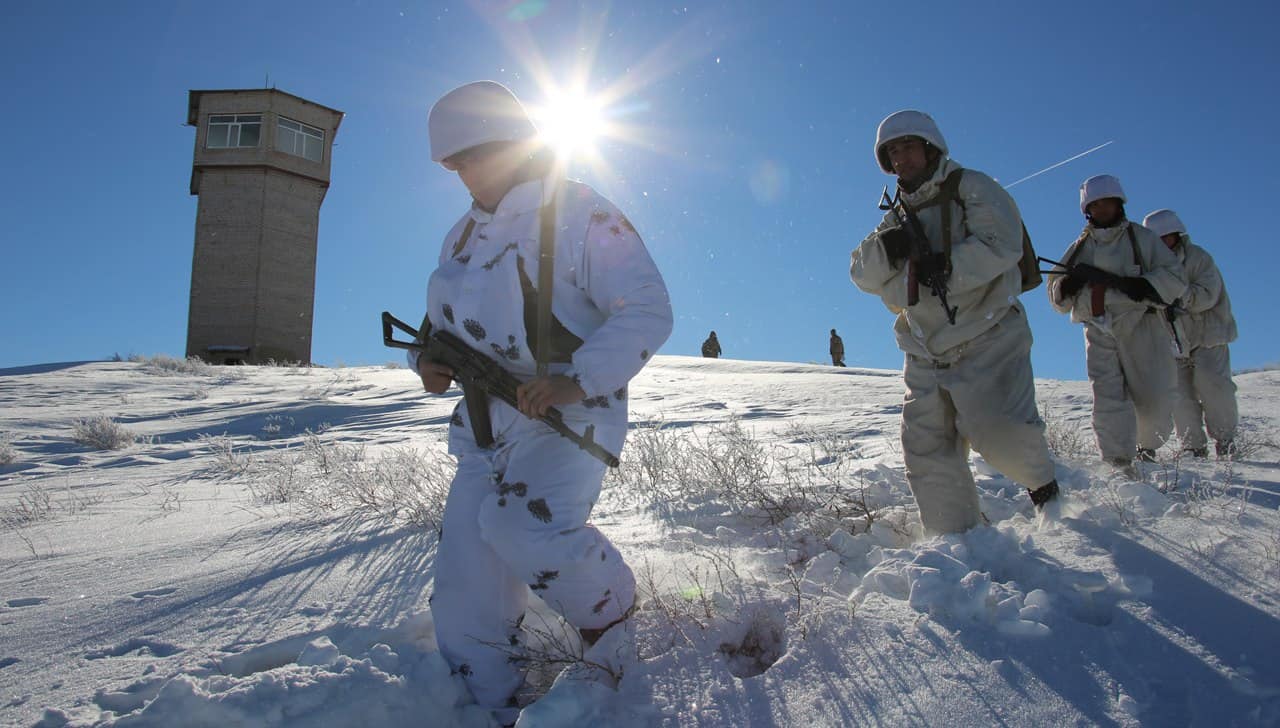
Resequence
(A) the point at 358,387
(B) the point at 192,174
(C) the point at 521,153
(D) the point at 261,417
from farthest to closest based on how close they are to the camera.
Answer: (B) the point at 192,174 → (A) the point at 358,387 → (D) the point at 261,417 → (C) the point at 521,153

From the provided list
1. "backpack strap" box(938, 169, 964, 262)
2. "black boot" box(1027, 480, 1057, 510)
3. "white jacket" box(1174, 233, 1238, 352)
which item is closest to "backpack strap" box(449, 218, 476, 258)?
"backpack strap" box(938, 169, 964, 262)

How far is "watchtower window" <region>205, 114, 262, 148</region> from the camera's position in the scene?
80.7 feet

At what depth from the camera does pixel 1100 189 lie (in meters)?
4.38

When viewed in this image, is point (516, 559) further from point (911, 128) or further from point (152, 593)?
point (911, 128)

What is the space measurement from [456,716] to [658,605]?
0.61 metres

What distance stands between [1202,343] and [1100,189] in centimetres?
195

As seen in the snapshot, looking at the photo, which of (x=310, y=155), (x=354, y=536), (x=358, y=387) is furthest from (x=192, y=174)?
(x=354, y=536)

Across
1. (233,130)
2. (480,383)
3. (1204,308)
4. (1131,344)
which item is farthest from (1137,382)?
(233,130)

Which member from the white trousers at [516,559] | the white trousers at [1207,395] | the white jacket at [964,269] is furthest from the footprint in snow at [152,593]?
the white trousers at [1207,395]

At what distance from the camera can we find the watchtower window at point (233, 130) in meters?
24.6

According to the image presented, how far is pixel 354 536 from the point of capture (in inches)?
118

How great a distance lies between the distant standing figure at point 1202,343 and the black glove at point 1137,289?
1181 millimetres

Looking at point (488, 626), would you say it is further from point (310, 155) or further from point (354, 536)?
point (310, 155)

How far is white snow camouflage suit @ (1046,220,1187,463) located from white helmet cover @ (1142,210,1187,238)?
124 centimetres
